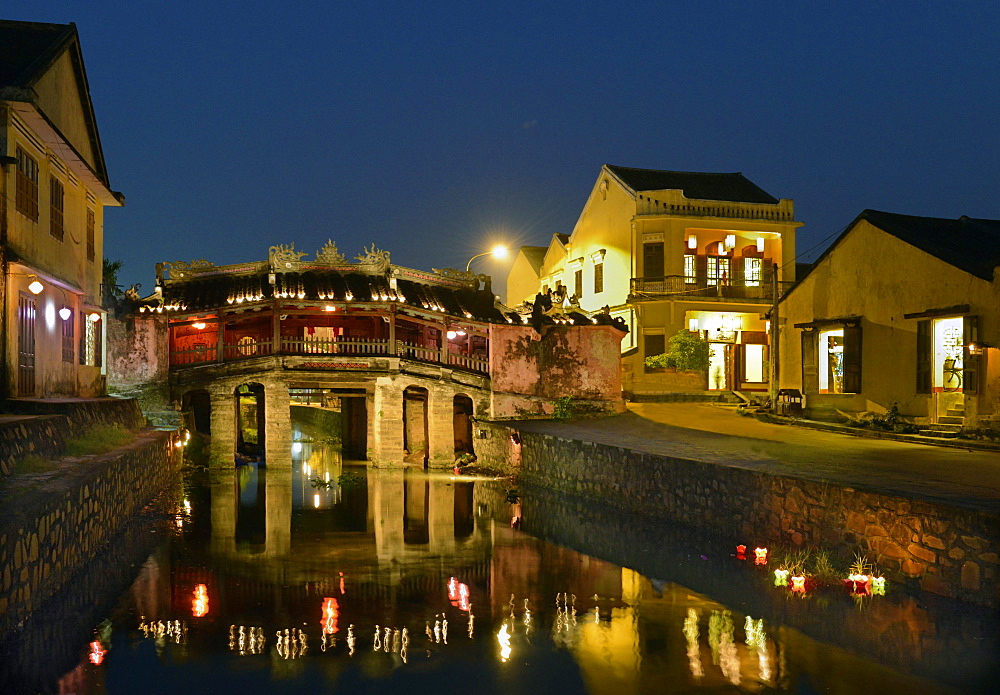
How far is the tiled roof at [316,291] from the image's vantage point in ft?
93.9

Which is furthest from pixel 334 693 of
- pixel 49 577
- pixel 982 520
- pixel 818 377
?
pixel 818 377

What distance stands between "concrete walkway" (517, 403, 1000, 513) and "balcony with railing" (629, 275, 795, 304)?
9495mm

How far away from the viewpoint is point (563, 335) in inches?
1201

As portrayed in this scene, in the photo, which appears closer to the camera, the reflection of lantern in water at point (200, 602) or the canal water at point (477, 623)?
the canal water at point (477, 623)

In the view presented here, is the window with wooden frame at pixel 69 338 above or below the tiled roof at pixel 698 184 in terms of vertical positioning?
below

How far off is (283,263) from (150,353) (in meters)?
5.10

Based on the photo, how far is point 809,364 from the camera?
2642cm

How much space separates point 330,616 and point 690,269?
100ft

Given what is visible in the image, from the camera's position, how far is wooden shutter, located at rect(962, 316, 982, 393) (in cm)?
1944

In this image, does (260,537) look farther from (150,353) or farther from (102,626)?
(150,353)

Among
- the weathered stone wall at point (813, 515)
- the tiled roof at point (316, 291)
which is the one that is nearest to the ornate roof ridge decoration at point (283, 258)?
the tiled roof at point (316, 291)

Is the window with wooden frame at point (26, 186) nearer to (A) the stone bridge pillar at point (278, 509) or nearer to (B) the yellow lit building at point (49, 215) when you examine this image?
(B) the yellow lit building at point (49, 215)

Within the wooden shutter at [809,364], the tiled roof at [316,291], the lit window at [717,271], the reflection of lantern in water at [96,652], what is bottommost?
the reflection of lantern in water at [96,652]

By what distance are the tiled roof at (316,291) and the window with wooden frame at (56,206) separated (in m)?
8.43
